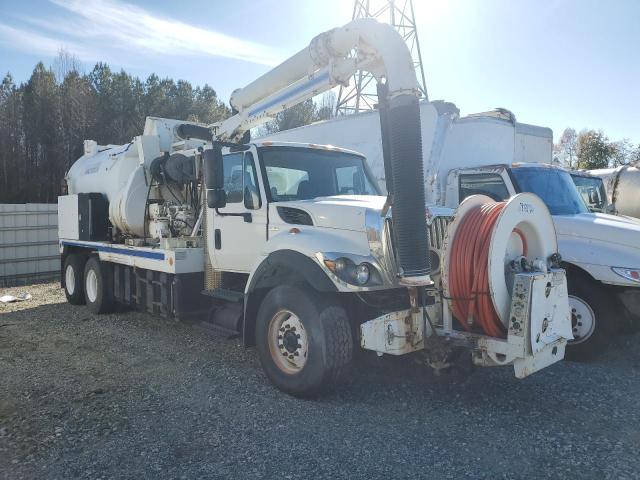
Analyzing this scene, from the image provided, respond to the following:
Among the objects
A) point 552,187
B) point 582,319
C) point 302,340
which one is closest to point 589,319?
point 582,319

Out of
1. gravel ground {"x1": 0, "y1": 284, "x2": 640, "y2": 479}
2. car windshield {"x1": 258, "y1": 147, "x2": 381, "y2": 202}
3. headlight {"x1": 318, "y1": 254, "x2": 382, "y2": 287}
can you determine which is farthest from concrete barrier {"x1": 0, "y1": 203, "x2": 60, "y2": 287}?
headlight {"x1": 318, "y1": 254, "x2": 382, "y2": 287}

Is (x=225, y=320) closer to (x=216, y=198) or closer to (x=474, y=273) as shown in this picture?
(x=216, y=198)

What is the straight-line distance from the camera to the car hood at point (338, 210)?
475 centimetres

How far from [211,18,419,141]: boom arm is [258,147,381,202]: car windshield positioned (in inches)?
26.9

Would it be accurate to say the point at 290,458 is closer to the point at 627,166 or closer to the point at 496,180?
the point at 496,180

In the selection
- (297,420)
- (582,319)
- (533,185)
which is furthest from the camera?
(533,185)

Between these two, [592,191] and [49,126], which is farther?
[49,126]

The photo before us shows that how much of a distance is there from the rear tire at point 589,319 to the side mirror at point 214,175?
426 cm

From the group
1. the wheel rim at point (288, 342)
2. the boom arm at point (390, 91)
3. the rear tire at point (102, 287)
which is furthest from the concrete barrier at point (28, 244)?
the wheel rim at point (288, 342)

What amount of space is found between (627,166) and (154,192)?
42.6 ft

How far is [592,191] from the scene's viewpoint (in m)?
8.42

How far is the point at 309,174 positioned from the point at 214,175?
1.03 m

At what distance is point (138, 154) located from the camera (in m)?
8.20

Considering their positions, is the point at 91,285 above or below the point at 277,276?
below
